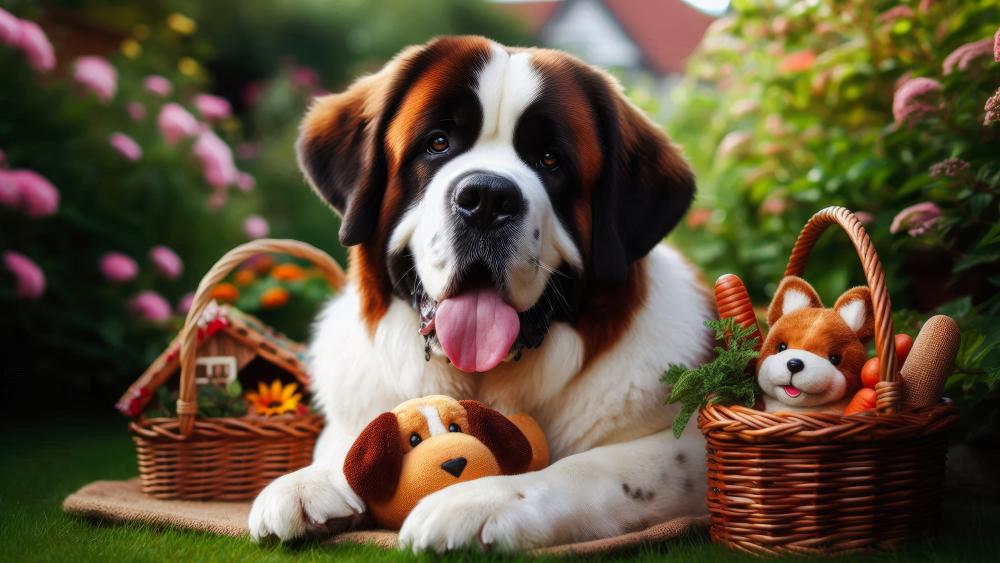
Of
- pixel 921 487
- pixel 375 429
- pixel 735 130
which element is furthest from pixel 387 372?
pixel 735 130

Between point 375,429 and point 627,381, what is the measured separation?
612 mm

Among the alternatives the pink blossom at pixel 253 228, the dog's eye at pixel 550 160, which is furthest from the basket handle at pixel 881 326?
the pink blossom at pixel 253 228

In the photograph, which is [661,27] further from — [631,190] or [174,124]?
[631,190]

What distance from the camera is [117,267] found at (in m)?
3.73

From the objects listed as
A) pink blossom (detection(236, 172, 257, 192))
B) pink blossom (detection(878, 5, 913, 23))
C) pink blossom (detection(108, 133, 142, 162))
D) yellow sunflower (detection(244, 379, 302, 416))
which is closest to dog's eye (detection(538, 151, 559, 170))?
yellow sunflower (detection(244, 379, 302, 416))

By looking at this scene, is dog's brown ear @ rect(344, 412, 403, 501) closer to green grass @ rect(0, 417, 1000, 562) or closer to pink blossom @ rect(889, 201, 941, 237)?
green grass @ rect(0, 417, 1000, 562)

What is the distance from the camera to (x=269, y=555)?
1.71 meters

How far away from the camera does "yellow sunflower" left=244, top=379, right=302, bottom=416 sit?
2486mm

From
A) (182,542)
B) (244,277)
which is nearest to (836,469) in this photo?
(182,542)

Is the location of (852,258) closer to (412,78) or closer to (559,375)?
(559,375)

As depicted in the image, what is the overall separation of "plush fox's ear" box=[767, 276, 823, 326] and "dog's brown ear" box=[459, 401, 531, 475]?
24.3 inches

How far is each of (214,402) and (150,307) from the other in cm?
160

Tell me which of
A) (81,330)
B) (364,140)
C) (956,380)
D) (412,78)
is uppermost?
(412,78)

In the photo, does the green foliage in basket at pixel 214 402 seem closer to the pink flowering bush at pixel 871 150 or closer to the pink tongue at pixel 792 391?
the pink tongue at pixel 792 391
